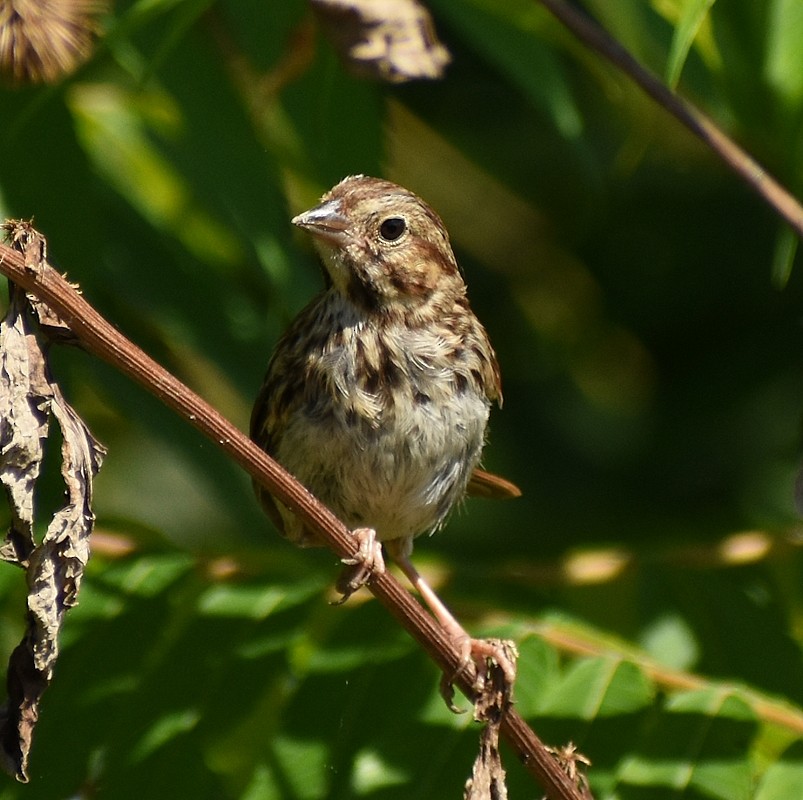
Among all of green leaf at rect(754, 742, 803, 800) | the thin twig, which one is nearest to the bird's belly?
the thin twig

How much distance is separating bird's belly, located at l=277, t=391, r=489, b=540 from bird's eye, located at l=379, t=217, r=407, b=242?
440mm

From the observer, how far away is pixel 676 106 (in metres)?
3.60

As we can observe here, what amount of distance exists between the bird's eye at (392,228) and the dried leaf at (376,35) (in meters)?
0.54

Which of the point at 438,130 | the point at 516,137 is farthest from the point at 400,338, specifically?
the point at 516,137

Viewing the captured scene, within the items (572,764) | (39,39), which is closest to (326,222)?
(39,39)

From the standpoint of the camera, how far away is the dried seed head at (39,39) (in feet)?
10.5

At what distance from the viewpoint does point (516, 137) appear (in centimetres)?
663

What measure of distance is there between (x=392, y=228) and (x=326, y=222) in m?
0.28

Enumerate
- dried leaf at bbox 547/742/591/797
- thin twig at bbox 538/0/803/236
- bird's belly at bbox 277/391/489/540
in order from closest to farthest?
1. dried leaf at bbox 547/742/591/797
2. thin twig at bbox 538/0/803/236
3. bird's belly at bbox 277/391/489/540

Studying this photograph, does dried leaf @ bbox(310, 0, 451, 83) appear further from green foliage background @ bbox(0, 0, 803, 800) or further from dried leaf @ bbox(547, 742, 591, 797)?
dried leaf @ bbox(547, 742, 591, 797)

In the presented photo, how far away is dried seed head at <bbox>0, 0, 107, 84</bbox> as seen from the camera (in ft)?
10.5

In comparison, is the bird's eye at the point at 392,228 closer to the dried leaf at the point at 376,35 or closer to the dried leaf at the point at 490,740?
the dried leaf at the point at 376,35

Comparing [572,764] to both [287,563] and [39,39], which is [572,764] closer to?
[287,563]

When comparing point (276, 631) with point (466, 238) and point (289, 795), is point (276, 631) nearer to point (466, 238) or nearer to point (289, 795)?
point (289, 795)
